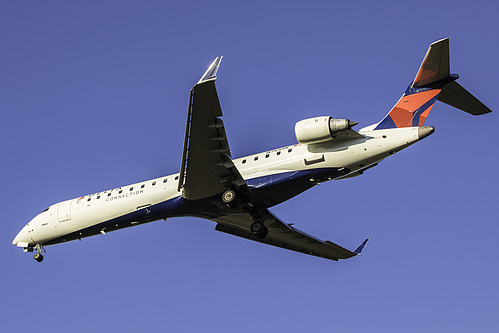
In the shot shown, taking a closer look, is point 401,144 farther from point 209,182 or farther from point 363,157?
point 209,182

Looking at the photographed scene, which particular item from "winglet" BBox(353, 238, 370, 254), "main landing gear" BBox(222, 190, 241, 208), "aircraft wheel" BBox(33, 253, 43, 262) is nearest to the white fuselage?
"aircraft wheel" BBox(33, 253, 43, 262)

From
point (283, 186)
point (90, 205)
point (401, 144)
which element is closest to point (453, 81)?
point (401, 144)

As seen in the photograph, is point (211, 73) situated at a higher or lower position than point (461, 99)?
higher

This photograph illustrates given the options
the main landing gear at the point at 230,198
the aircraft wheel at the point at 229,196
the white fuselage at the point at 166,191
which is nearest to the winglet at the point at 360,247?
the white fuselage at the point at 166,191

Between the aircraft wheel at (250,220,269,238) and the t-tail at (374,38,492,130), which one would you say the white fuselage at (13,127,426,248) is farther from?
the aircraft wheel at (250,220,269,238)

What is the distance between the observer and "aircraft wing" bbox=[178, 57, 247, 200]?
2456 centimetres

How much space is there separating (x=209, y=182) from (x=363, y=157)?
22.6 feet

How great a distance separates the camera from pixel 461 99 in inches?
1096

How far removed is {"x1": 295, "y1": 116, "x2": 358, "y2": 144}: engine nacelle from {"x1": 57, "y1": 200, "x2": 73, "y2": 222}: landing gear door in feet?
43.8

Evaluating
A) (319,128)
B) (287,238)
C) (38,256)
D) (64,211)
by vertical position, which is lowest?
Answer: (287,238)

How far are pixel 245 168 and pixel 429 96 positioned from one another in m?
8.76

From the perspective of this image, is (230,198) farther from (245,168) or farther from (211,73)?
(211,73)

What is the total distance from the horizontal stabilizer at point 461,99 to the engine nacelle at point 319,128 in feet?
14.7

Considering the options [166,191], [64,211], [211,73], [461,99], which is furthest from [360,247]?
[64,211]
